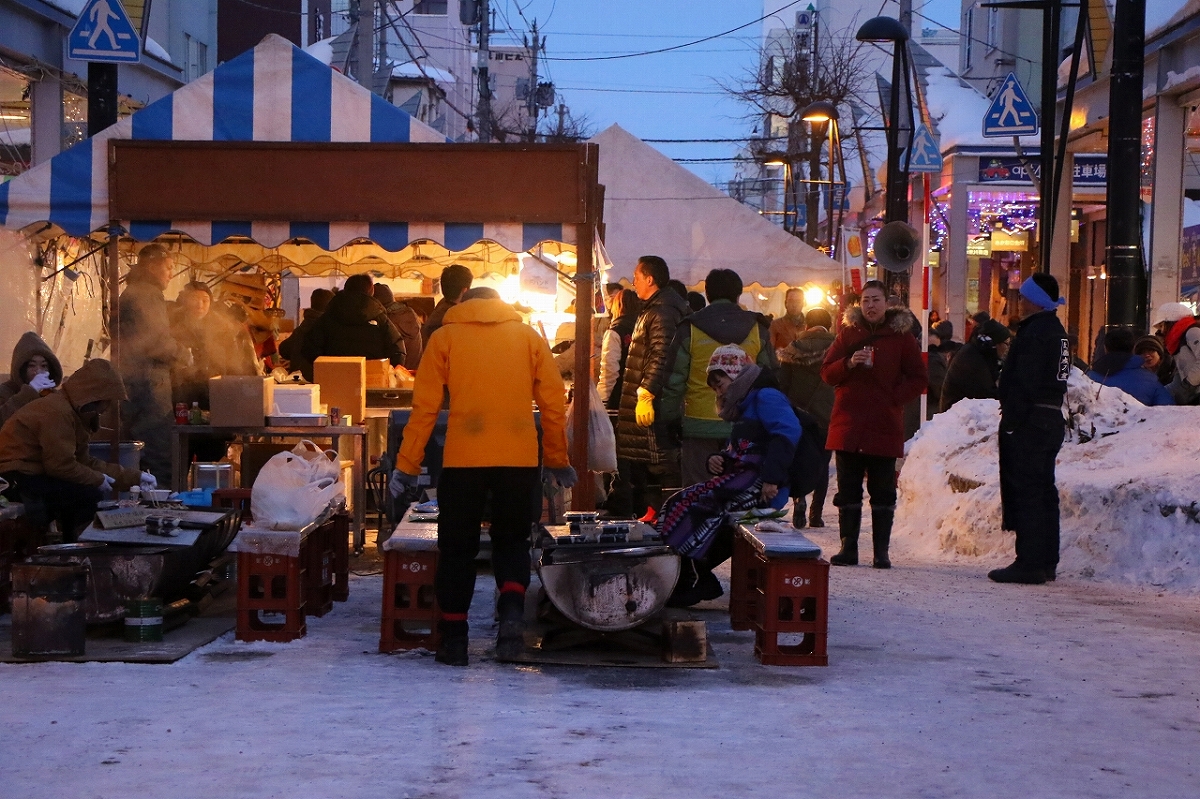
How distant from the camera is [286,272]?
1617cm

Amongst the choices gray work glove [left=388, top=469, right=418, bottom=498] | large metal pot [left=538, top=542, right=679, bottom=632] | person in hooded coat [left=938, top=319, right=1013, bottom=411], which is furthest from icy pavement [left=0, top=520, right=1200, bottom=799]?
person in hooded coat [left=938, top=319, right=1013, bottom=411]

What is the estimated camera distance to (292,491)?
7.21 metres

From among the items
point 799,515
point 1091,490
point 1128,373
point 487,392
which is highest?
point 1128,373

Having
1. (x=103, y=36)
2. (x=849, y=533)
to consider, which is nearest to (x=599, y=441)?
(x=849, y=533)

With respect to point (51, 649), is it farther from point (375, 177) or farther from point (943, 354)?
point (943, 354)

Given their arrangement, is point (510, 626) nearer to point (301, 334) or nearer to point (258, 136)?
point (258, 136)

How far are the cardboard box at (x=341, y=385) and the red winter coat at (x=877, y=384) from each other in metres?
3.40

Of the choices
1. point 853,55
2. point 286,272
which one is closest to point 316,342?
point 286,272

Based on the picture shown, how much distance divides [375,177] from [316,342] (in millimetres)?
2676

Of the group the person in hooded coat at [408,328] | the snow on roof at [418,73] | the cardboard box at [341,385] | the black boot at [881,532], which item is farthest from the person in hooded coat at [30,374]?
the snow on roof at [418,73]

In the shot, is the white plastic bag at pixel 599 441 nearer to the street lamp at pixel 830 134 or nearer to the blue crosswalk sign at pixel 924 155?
the blue crosswalk sign at pixel 924 155

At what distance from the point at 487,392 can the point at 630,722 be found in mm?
1739

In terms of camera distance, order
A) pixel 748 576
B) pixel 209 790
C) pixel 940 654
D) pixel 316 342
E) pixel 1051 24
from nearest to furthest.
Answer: pixel 209 790 < pixel 940 654 < pixel 748 576 < pixel 316 342 < pixel 1051 24

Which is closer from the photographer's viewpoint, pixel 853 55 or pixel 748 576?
pixel 748 576
